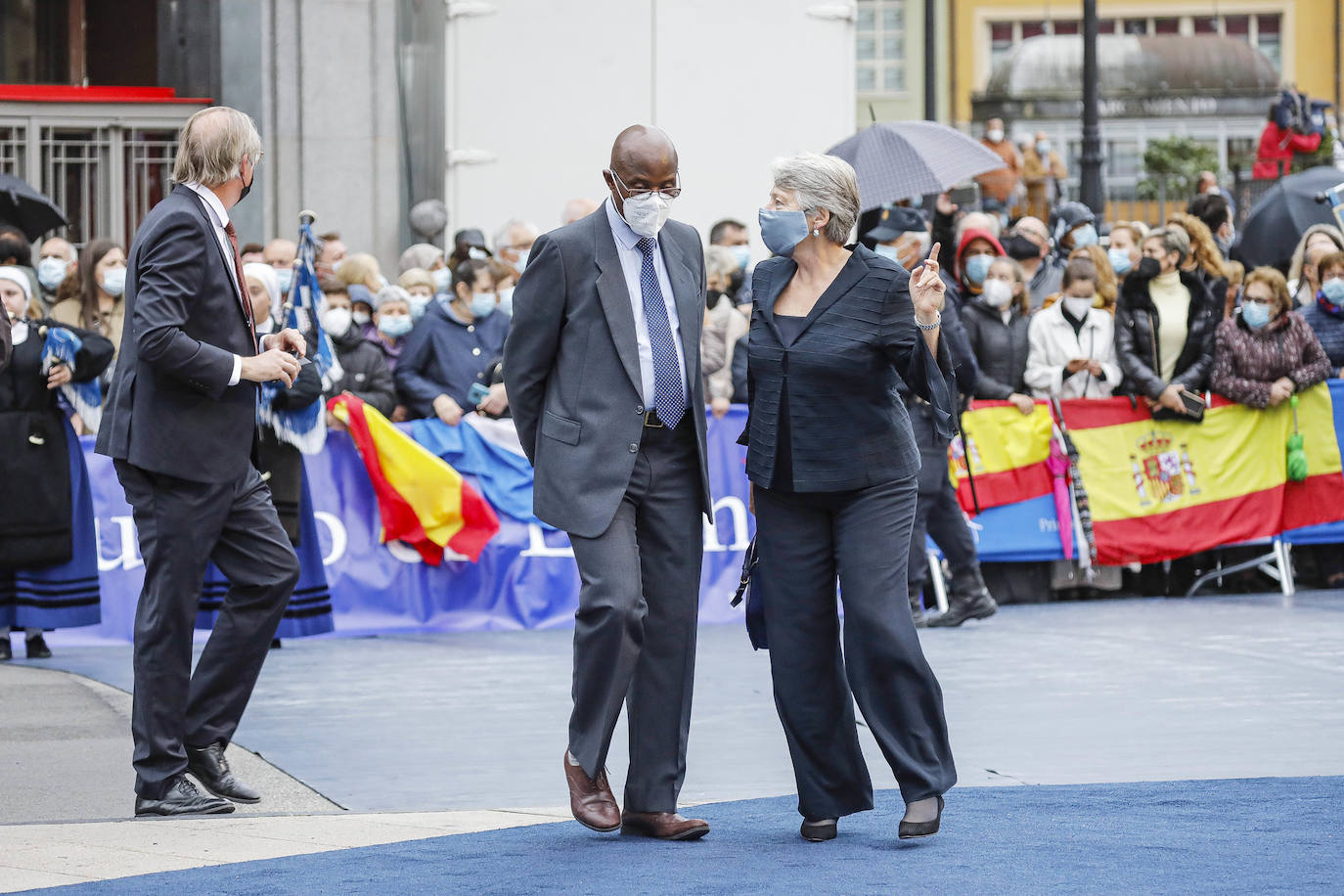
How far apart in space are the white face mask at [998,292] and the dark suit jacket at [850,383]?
21.5ft

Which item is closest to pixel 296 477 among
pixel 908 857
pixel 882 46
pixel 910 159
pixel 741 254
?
pixel 741 254

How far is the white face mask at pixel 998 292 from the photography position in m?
12.7

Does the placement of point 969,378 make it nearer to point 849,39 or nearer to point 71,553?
point 71,553

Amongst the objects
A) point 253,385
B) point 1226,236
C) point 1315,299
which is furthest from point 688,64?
point 253,385

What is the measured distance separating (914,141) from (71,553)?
18.4 ft

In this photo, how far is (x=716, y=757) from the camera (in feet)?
26.0

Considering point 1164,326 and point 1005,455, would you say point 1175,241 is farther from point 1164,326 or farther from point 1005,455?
point 1005,455

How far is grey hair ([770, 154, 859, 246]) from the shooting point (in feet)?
20.4

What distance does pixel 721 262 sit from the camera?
43.6ft

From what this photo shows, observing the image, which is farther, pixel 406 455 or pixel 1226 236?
pixel 1226 236

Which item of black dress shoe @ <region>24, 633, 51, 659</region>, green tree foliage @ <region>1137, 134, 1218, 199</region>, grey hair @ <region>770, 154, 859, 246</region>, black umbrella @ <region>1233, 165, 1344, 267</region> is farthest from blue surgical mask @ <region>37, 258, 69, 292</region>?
green tree foliage @ <region>1137, 134, 1218, 199</region>

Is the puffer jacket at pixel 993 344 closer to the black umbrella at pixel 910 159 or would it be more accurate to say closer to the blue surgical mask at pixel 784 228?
the black umbrella at pixel 910 159

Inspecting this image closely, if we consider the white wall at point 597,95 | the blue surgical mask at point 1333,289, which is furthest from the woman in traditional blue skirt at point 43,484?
the white wall at point 597,95

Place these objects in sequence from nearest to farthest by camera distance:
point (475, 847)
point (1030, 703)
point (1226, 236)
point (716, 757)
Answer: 1. point (475, 847)
2. point (716, 757)
3. point (1030, 703)
4. point (1226, 236)
